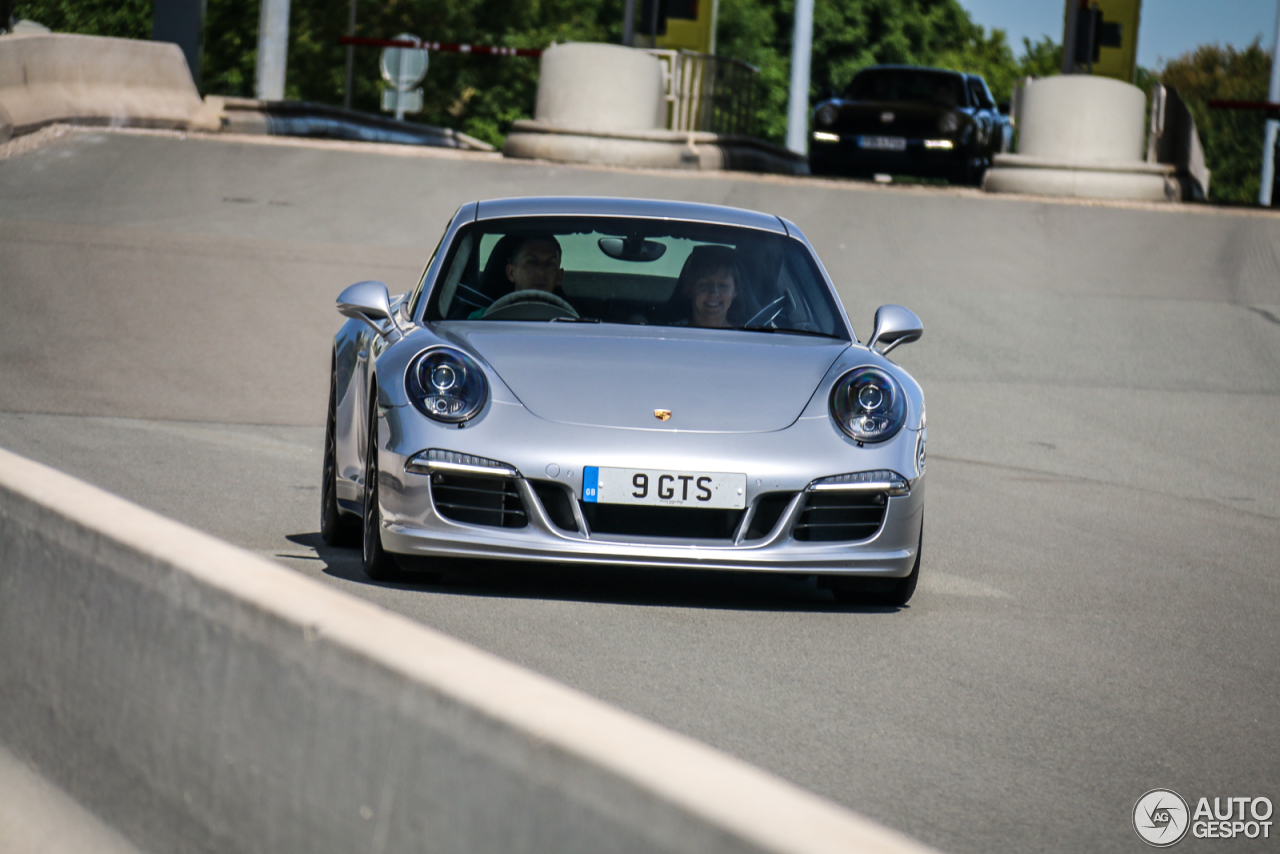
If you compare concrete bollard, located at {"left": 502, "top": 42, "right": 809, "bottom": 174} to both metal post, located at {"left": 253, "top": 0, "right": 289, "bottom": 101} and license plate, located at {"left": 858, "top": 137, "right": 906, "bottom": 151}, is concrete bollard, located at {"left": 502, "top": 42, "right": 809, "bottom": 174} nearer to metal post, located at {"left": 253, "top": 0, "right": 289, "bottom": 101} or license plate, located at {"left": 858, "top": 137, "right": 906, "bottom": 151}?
license plate, located at {"left": 858, "top": 137, "right": 906, "bottom": 151}

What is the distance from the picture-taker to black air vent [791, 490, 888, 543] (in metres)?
5.75

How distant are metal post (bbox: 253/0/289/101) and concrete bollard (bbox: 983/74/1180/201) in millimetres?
11806

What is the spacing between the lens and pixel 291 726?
2631mm

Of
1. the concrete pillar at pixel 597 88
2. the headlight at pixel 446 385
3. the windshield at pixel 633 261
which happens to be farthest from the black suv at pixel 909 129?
the headlight at pixel 446 385

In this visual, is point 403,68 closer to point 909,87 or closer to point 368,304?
point 909,87

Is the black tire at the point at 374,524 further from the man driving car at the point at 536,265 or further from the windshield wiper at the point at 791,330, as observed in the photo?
the windshield wiper at the point at 791,330

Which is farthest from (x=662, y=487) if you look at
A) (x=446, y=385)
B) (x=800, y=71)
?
(x=800, y=71)

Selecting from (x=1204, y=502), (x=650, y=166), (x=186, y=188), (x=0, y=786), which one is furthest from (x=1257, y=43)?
(x=0, y=786)

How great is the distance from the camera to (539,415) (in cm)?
567

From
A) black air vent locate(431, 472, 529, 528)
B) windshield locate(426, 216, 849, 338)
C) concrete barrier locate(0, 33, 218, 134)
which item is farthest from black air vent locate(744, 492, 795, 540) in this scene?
concrete barrier locate(0, 33, 218, 134)

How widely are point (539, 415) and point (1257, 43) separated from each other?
9100 centimetres

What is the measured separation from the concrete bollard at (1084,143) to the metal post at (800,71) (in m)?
15.6

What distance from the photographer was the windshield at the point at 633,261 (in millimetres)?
6613

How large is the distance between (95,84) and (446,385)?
1968 centimetres
